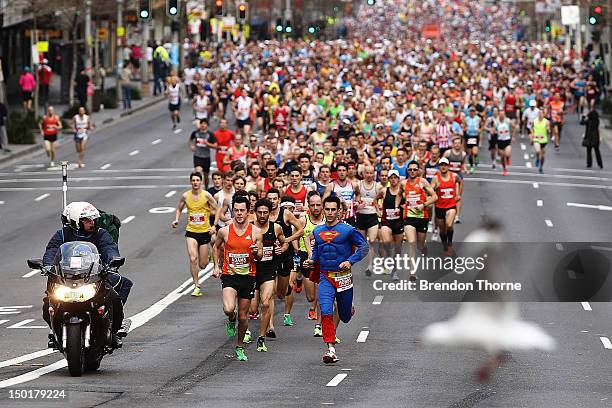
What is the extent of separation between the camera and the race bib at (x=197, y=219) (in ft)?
Result: 79.9

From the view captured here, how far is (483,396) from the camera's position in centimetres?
1570

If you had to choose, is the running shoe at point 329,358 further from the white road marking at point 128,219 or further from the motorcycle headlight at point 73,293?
the white road marking at point 128,219

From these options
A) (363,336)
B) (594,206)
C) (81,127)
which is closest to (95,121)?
(81,127)

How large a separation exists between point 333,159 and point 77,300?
14013 millimetres

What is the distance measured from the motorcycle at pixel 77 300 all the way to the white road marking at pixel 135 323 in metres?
Result: 0.53

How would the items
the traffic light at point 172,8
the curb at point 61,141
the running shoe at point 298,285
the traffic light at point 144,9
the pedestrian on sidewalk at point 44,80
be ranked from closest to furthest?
the running shoe at point 298,285, the traffic light at point 144,9, the traffic light at point 172,8, the curb at point 61,141, the pedestrian on sidewalk at point 44,80

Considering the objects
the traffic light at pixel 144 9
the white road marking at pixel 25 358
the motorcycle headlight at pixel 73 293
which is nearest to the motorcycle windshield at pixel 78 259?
the motorcycle headlight at pixel 73 293

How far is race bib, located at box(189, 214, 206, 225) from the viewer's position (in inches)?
959

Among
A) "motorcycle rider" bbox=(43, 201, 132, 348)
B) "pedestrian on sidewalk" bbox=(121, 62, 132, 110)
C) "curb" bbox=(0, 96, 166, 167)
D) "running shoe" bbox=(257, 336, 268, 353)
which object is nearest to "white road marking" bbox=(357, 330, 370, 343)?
"running shoe" bbox=(257, 336, 268, 353)

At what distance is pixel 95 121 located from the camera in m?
57.8

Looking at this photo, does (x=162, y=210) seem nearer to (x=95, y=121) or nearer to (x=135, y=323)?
(x=135, y=323)

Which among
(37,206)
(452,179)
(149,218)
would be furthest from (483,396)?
(37,206)

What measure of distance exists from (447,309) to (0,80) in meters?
28.5

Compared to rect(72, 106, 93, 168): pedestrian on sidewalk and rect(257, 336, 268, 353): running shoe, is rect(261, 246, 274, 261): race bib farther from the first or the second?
rect(72, 106, 93, 168): pedestrian on sidewalk
